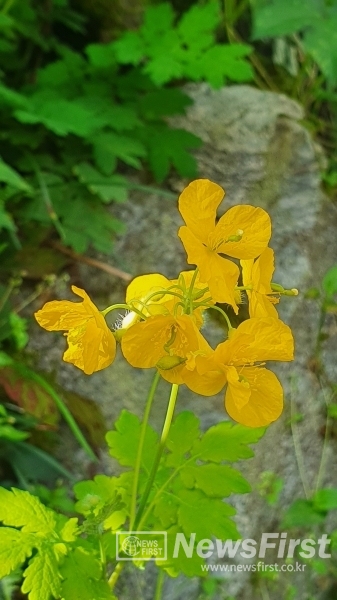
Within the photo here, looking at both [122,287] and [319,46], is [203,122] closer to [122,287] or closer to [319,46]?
[319,46]

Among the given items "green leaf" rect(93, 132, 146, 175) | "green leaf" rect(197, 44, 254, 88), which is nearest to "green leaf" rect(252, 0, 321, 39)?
"green leaf" rect(197, 44, 254, 88)

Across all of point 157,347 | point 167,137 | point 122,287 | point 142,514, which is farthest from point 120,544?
point 167,137

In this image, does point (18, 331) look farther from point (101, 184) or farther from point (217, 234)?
point (217, 234)

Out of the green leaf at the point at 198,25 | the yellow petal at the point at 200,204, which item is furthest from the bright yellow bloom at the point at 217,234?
the green leaf at the point at 198,25

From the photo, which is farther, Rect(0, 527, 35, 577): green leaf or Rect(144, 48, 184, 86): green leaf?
Rect(144, 48, 184, 86): green leaf

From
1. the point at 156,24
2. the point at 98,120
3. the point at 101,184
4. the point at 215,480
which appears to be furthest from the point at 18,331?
the point at 156,24

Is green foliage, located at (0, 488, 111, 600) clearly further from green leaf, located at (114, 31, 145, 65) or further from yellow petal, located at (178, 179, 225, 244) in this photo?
green leaf, located at (114, 31, 145, 65)

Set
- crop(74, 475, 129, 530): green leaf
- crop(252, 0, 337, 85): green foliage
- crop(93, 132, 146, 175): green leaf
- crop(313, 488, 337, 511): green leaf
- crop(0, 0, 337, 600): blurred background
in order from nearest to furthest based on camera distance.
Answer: crop(74, 475, 129, 530): green leaf < crop(313, 488, 337, 511): green leaf < crop(0, 0, 337, 600): blurred background < crop(252, 0, 337, 85): green foliage < crop(93, 132, 146, 175): green leaf
